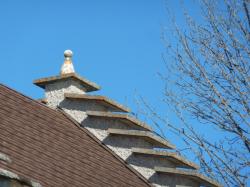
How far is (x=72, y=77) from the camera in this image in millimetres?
12219

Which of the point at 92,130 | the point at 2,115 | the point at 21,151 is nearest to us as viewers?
the point at 21,151

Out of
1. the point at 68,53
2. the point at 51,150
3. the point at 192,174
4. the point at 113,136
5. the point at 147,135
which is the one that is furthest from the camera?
the point at 68,53

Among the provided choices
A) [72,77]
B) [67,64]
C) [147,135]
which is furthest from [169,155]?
[67,64]

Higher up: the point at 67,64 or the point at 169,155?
the point at 67,64

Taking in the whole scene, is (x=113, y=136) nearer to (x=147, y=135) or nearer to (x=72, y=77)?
(x=147, y=135)

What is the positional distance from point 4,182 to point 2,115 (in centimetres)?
305

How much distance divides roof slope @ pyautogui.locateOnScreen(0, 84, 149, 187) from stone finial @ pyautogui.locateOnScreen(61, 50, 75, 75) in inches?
46.6

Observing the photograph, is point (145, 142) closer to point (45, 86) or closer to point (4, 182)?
point (45, 86)

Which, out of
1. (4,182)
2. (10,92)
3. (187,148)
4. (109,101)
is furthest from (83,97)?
(4,182)

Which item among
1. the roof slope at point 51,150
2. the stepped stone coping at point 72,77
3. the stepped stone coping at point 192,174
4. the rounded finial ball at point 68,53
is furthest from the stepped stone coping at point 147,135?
the rounded finial ball at point 68,53

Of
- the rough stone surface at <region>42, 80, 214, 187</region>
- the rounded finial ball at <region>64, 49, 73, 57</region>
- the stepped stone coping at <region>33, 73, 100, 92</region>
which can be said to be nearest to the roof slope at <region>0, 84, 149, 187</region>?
the rough stone surface at <region>42, 80, 214, 187</region>

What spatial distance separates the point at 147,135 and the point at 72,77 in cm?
208

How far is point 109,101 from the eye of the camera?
1190 centimetres

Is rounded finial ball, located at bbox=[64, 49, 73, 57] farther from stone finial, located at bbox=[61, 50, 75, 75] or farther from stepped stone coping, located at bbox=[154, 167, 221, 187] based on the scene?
stepped stone coping, located at bbox=[154, 167, 221, 187]
